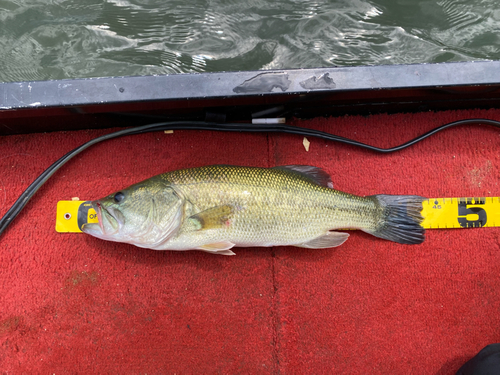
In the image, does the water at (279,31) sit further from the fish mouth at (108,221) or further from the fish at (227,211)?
the fish mouth at (108,221)

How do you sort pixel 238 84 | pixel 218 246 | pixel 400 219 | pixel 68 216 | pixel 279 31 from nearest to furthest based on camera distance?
pixel 238 84
pixel 218 246
pixel 400 219
pixel 68 216
pixel 279 31

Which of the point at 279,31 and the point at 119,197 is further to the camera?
the point at 279,31

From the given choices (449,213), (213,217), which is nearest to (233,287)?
(213,217)

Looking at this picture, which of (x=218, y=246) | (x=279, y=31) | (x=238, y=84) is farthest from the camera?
(x=279, y=31)

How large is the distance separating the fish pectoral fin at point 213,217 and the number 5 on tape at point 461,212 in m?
1.38

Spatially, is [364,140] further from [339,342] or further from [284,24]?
[339,342]

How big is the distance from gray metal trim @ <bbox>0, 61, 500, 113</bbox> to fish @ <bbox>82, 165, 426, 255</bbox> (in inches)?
18.8

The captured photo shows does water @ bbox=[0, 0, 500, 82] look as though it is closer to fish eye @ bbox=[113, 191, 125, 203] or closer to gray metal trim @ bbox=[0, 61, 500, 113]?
gray metal trim @ bbox=[0, 61, 500, 113]

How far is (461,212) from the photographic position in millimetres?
2066

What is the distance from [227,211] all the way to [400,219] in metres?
1.15

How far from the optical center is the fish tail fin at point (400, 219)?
6.35ft

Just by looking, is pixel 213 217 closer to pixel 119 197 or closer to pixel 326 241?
pixel 119 197

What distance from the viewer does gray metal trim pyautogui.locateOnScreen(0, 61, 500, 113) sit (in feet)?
5.30

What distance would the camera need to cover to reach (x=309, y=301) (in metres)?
2.04
